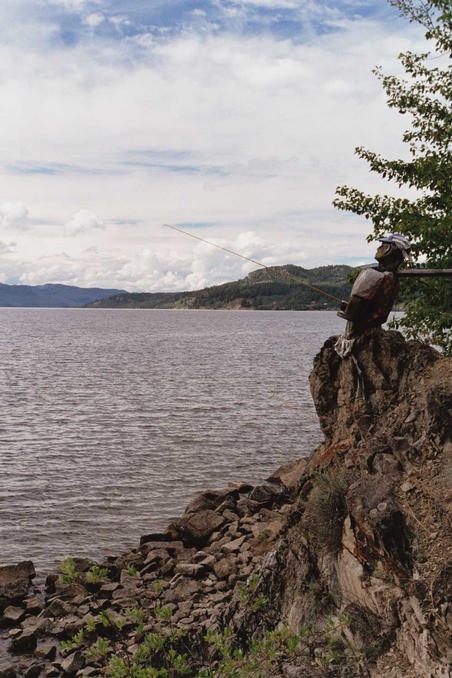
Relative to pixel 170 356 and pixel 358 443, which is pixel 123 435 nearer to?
pixel 358 443

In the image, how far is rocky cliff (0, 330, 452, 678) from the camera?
8344mm

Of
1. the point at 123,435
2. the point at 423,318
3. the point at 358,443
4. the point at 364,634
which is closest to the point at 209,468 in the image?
the point at 123,435

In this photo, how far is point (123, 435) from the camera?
105 feet

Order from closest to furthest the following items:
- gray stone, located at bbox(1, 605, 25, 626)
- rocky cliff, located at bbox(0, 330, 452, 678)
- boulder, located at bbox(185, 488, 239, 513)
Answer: rocky cliff, located at bbox(0, 330, 452, 678) → gray stone, located at bbox(1, 605, 25, 626) → boulder, located at bbox(185, 488, 239, 513)

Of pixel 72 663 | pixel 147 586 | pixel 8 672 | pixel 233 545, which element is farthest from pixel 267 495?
pixel 8 672

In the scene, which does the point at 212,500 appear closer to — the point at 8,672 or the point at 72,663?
the point at 72,663

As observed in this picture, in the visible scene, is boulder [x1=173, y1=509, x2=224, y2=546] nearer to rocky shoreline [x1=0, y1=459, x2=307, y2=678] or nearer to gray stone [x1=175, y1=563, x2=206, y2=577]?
rocky shoreline [x1=0, y1=459, x2=307, y2=678]

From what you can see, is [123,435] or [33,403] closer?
[123,435]

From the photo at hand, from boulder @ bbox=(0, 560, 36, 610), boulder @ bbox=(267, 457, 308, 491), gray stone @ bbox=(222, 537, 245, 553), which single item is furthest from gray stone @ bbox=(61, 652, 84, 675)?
boulder @ bbox=(267, 457, 308, 491)

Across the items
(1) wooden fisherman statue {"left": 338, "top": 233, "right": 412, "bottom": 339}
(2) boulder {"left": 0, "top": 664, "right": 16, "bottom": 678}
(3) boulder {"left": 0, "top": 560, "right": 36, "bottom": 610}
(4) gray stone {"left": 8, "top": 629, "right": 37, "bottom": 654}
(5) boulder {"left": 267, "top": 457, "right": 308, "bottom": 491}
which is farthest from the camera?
(5) boulder {"left": 267, "top": 457, "right": 308, "bottom": 491}

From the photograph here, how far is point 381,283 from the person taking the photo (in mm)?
10461

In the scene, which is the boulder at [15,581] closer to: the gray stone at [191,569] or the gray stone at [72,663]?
the gray stone at [72,663]

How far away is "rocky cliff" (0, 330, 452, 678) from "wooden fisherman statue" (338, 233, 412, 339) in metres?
0.76

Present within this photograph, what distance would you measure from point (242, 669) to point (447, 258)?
1088cm
